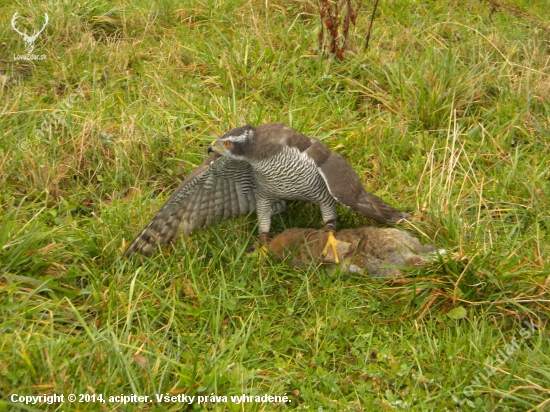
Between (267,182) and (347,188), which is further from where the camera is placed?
(267,182)

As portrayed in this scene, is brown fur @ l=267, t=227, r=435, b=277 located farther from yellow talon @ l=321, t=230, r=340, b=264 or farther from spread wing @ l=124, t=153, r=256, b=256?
spread wing @ l=124, t=153, r=256, b=256

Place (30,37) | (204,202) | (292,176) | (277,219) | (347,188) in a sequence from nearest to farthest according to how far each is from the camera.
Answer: (347,188), (292,176), (204,202), (277,219), (30,37)

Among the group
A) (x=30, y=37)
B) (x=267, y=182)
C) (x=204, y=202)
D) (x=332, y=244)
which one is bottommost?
(x=332, y=244)

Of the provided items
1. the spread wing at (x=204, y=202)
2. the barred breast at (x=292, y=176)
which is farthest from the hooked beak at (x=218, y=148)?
the barred breast at (x=292, y=176)

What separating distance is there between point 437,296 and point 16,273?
2.57 meters

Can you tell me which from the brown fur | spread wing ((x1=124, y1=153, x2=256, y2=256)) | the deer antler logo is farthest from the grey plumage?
the deer antler logo

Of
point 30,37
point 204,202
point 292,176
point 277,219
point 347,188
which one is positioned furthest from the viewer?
point 30,37

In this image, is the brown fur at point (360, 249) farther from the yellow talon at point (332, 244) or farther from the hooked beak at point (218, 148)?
the hooked beak at point (218, 148)

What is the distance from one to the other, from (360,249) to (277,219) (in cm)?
87

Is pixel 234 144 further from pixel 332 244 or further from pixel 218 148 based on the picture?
pixel 332 244

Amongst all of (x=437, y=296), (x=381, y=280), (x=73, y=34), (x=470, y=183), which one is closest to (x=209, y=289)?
(x=381, y=280)

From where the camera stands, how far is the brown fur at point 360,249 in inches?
180

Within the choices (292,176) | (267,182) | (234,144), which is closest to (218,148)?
(234,144)

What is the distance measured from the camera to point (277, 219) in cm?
539
